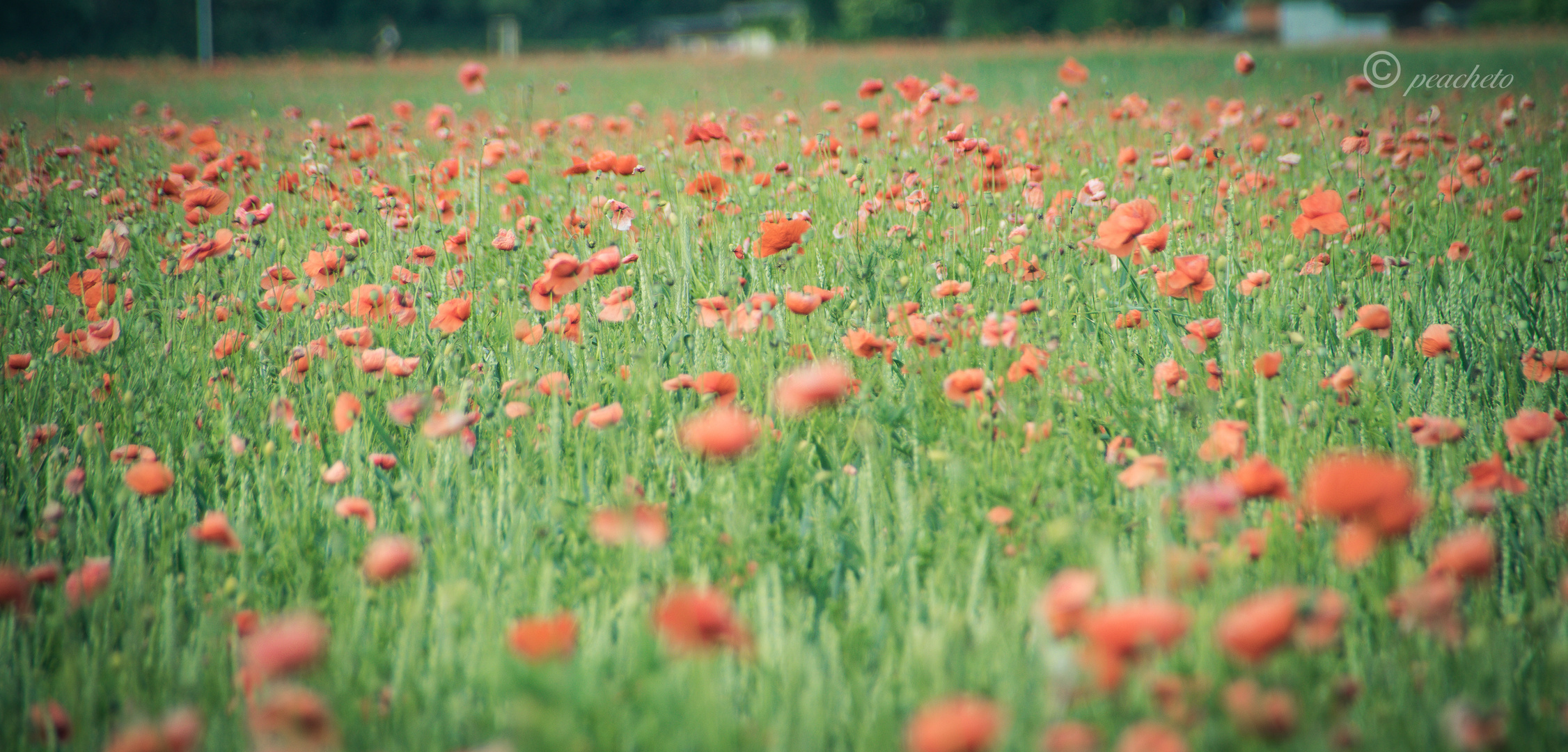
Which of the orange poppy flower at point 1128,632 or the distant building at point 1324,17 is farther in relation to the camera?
the distant building at point 1324,17

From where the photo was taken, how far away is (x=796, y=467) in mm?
1477

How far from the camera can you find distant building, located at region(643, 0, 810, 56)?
1596 inches

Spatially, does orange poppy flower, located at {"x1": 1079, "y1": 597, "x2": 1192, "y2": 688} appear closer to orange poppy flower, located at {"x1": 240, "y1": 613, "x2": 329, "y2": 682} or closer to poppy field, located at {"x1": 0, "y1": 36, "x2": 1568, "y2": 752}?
poppy field, located at {"x1": 0, "y1": 36, "x2": 1568, "y2": 752}

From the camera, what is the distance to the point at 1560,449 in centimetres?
142

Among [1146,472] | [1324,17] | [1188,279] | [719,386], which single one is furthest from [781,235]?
[1324,17]

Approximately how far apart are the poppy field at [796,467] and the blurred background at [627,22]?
1095 inches

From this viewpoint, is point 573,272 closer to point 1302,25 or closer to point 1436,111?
point 1436,111

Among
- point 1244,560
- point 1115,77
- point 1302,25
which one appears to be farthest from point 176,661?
point 1302,25

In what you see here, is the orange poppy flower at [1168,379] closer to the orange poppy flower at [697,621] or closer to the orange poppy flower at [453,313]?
the orange poppy flower at [697,621]

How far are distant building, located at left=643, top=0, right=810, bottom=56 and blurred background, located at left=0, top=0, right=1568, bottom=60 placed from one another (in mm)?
94

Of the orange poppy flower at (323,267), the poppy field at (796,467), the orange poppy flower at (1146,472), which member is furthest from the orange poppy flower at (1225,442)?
the orange poppy flower at (323,267)

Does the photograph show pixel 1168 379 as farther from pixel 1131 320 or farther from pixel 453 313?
pixel 453 313

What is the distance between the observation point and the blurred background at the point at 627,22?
29.6 meters

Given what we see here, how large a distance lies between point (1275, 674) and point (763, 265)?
155cm
